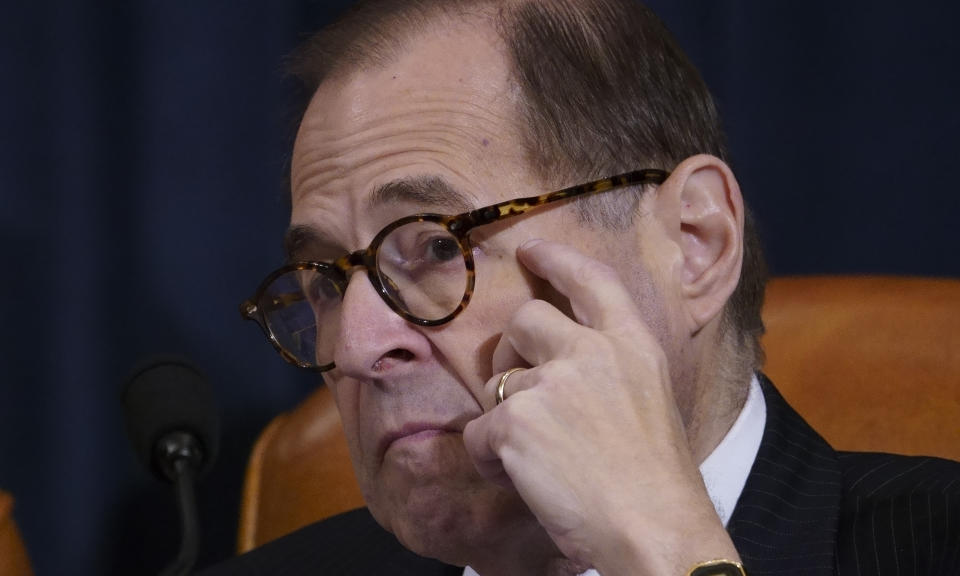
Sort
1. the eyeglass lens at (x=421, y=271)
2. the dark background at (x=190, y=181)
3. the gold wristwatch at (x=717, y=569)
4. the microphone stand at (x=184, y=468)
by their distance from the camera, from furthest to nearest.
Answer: the dark background at (x=190, y=181) → the microphone stand at (x=184, y=468) → the eyeglass lens at (x=421, y=271) → the gold wristwatch at (x=717, y=569)

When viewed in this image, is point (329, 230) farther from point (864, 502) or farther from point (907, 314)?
point (907, 314)

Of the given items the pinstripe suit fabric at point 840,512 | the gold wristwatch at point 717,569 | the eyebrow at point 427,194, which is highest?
the eyebrow at point 427,194

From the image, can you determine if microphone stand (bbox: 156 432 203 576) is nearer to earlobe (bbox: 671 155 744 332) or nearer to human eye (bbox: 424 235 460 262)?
human eye (bbox: 424 235 460 262)

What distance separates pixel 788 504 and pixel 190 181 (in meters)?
1.24

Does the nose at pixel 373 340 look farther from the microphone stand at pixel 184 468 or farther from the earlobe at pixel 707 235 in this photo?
the microphone stand at pixel 184 468

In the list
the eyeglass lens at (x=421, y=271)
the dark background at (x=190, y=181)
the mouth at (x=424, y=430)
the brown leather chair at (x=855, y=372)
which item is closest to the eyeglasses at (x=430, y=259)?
the eyeglass lens at (x=421, y=271)

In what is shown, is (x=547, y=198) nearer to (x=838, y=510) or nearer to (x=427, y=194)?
(x=427, y=194)

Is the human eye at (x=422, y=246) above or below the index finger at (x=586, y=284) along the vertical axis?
above

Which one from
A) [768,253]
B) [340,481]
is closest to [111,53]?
[340,481]

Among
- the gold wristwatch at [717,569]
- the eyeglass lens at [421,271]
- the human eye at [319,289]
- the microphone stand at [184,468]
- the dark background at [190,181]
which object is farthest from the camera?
the dark background at [190,181]

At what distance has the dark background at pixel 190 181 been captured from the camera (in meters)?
2.02

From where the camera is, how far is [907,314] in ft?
5.29

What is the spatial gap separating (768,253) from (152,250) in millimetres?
1105

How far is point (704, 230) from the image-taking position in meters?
1.30
